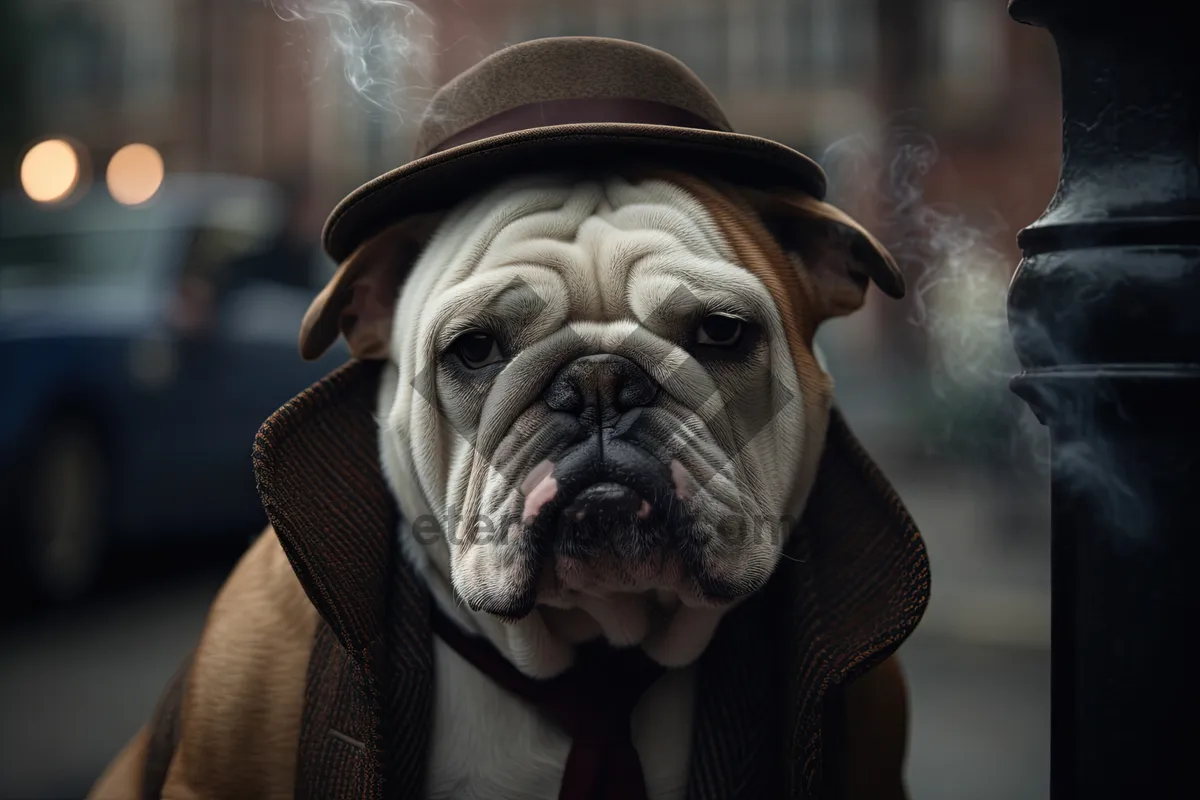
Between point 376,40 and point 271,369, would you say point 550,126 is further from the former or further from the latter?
point 271,369

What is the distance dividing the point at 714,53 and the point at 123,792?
503 inches

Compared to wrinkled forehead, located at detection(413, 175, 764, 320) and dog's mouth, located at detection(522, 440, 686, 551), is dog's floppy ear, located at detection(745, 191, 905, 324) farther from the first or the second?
dog's mouth, located at detection(522, 440, 686, 551)

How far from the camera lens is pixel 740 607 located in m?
1.77

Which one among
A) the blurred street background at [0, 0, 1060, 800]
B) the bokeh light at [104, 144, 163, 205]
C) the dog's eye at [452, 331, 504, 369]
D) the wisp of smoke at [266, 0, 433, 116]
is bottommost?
the blurred street background at [0, 0, 1060, 800]

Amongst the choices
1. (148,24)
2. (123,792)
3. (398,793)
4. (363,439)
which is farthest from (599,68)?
(148,24)

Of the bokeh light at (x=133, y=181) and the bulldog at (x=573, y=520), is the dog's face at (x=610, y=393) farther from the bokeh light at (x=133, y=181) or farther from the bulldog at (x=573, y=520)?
the bokeh light at (x=133, y=181)

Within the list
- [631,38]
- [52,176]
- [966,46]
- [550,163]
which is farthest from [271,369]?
[966,46]

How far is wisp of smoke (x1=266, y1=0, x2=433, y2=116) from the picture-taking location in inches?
82.0

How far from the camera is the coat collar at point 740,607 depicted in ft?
5.09

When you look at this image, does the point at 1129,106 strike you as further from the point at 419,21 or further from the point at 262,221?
the point at 262,221

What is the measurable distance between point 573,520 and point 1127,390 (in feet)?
2.43

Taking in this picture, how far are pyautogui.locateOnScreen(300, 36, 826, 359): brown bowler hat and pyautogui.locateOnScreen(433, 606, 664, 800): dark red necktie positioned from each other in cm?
61

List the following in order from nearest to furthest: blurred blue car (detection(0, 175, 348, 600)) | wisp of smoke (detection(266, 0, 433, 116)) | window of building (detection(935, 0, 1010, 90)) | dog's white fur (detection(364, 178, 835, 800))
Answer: dog's white fur (detection(364, 178, 835, 800)) → wisp of smoke (detection(266, 0, 433, 116)) → blurred blue car (detection(0, 175, 348, 600)) → window of building (detection(935, 0, 1010, 90))

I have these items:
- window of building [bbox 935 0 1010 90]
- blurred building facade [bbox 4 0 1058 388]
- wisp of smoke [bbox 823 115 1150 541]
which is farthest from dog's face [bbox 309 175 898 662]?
window of building [bbox 935 0 1010 90]
